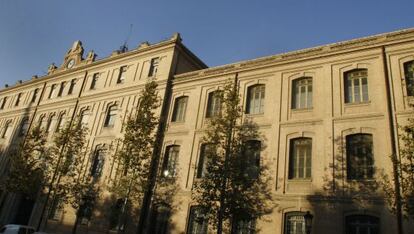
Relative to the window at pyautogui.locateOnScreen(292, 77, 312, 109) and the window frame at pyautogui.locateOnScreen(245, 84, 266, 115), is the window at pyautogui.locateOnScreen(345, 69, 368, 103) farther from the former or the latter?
the window frame at pyautogui.locateOnScreen(245, 84, 266, 115)

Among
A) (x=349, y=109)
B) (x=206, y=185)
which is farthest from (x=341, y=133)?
(x=206, y=185)

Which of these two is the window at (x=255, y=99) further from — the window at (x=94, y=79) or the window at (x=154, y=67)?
the window at (x=94, y=79)

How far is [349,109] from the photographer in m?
17.2

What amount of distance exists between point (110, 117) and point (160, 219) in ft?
32.1

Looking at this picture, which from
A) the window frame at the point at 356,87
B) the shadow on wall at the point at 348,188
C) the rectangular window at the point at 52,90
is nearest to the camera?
the shadow on wall at the point at 348,188

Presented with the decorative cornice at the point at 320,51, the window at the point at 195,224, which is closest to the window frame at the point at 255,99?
the decorative cornice at the point at 320,51

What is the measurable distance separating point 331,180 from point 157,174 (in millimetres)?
10269

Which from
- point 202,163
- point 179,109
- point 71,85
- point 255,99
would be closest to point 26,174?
point 71,85

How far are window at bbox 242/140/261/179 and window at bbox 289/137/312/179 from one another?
1738mm

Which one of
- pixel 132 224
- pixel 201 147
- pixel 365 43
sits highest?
pixel 365 43

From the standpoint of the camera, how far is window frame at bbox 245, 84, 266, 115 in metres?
20.3

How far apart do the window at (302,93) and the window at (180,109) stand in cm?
734

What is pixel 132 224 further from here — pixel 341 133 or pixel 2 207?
pixel 2 207

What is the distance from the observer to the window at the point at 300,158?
1723 cm
